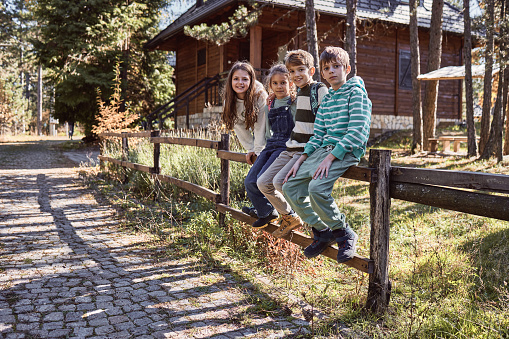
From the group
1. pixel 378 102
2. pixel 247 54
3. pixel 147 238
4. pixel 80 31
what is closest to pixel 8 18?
pixel 80 31

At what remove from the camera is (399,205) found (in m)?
7.98

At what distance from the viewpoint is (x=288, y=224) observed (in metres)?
4.05

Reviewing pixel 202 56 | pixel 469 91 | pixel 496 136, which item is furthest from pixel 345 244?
pixel 202 56

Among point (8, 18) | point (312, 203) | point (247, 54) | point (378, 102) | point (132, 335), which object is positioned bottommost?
point (132, 335)

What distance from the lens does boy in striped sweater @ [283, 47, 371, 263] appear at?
3135 mm

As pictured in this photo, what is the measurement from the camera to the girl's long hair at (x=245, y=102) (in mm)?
4270

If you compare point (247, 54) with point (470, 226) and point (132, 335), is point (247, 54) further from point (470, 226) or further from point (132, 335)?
point (132, 335)

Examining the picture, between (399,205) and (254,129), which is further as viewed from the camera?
(399,205)

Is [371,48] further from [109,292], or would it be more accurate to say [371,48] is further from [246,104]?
[109,292]

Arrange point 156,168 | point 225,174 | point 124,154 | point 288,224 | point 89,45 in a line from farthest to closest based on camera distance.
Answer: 1. point 89,45
2. point 124,154
3. point 156,168
4. point 225,174
5. point 288,224

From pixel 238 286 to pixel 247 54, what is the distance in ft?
51.9

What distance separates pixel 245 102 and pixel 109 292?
2102 millimetres

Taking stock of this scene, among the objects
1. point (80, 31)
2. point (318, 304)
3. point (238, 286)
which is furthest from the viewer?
point (80, 31)

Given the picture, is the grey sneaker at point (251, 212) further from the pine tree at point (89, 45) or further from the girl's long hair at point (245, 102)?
the pine tree at point (89, 45)
